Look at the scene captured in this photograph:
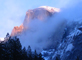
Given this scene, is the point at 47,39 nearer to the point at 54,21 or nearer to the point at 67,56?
the point at 54,21

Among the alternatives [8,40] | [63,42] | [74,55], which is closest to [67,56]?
[74,55]

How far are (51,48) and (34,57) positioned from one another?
124019 mm

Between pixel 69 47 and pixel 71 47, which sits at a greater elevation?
pixel 69 47

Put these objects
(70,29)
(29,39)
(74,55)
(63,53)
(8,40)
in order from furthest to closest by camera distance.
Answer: (29,39), (70,29), (63,53), (74,55), (8,40)

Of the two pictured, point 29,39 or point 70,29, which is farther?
point 29,39

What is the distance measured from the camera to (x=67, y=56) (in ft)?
435

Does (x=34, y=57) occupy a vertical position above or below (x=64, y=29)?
below

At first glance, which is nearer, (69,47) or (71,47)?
(71,47)

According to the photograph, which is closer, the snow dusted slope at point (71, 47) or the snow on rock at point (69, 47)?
the snow dusted slope at point (71, 47)

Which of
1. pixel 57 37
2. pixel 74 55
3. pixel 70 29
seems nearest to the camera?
pixel 74 55

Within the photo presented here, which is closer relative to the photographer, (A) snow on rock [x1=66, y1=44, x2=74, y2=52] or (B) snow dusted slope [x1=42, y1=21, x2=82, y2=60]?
(B) snow dusted slope [x1=42, y1=21, x2=82, y2=60]

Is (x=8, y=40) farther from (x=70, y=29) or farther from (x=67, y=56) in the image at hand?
(x=70, y=29)

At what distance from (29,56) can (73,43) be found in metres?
93.2

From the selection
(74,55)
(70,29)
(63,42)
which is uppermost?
(70,29)
